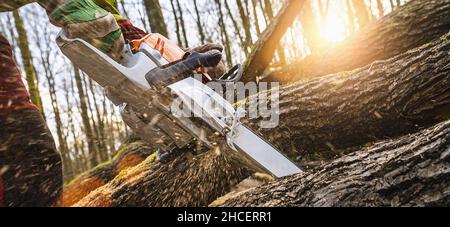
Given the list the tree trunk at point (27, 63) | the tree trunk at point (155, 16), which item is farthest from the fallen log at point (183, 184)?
the tree trunk at point (27, 63)

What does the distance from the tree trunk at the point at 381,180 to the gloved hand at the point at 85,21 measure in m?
1.04

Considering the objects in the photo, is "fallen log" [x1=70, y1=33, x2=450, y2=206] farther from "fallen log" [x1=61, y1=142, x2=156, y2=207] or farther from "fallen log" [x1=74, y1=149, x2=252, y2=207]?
"fallen log" [x1=61, y1=142, x2=156, y2=207]

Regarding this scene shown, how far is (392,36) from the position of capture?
374 cm

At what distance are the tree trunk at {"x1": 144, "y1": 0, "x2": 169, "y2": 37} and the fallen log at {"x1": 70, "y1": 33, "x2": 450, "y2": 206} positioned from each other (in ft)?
11.0

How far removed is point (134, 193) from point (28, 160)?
4.33 feet

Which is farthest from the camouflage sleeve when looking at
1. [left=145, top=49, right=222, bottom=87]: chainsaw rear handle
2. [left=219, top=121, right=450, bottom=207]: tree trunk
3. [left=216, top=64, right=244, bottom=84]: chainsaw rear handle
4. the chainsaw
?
[left=219, top=121, right=450, bottom=207]: tree trunk

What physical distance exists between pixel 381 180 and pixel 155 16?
16.6ft

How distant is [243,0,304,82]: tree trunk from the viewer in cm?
438

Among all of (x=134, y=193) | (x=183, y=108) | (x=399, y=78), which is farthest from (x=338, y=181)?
(x=134, y=193)

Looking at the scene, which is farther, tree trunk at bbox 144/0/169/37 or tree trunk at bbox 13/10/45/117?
tree trunk at bbox 13/10/45/117

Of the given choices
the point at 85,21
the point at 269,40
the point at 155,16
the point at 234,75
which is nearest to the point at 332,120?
the point at 234,75

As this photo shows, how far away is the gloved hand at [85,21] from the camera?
148 centimetres

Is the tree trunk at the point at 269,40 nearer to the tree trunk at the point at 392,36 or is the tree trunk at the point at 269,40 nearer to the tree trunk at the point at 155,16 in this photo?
the tree trunk at the point at 392,36

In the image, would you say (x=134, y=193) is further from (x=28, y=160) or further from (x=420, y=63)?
(x=420, y=63)
